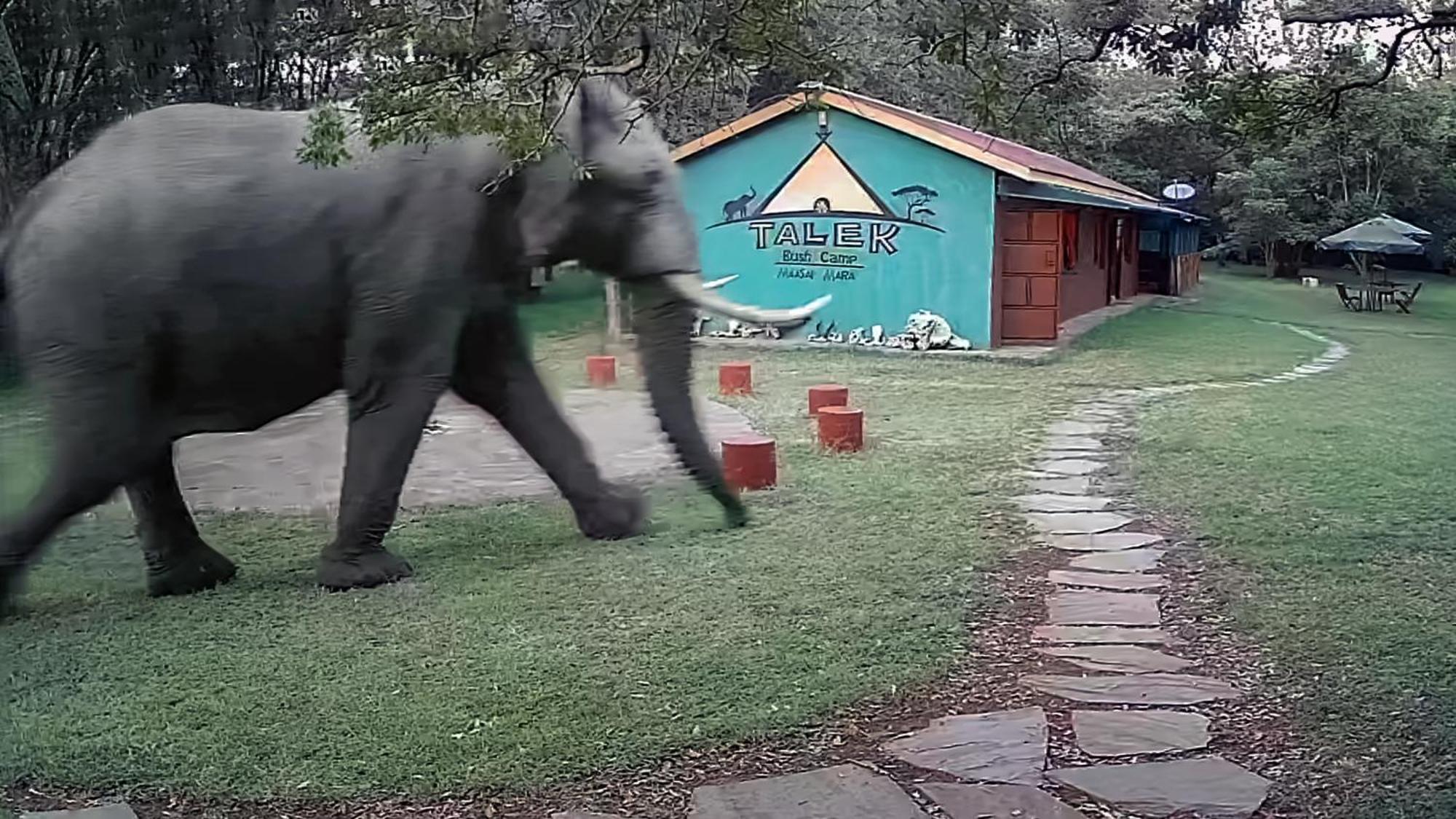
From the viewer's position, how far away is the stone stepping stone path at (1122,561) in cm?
475

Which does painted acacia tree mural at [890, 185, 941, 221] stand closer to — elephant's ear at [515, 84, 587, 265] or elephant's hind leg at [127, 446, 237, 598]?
elephant's ear at [515, 84, 587, 265]

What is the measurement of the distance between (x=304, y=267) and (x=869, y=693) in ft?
6.49

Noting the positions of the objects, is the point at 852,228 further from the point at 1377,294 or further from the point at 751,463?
the point at 1377,294

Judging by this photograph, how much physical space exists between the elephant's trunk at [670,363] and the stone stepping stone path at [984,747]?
148 cm

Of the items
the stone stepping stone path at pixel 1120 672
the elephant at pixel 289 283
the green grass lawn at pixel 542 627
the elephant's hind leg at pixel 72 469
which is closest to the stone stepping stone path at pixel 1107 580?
the stone stepping stone path at pixel 1120 672

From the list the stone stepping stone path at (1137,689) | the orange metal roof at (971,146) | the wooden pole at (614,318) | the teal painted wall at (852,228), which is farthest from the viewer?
the teal painted wall at (852,228)

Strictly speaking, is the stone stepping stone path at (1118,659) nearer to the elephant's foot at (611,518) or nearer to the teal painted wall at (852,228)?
the elephant's foot at (611,518)

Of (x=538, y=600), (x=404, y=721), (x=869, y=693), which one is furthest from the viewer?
(x=538, y=600)

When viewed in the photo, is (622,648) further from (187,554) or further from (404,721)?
(187,554)

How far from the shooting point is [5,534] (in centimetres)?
359

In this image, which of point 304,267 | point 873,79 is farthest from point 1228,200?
point 304,267

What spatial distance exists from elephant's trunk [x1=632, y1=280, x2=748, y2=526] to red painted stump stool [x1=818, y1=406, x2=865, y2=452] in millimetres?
1948

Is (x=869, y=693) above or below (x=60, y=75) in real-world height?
below

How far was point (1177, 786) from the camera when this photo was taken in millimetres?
3047
